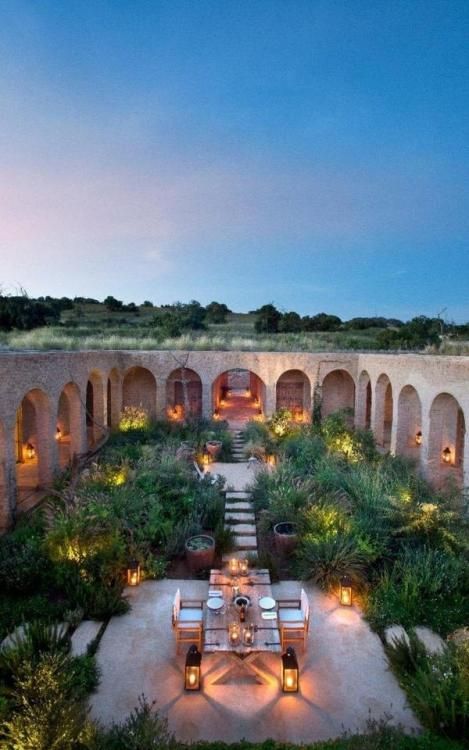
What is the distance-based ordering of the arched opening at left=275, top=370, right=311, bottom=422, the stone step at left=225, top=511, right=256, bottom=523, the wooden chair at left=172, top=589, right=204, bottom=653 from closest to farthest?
the wooden chair at left=172, top=589, right=204, bottom=653, the stone step at left=225, top=511, right=256, bottom=523, the arched opening at left=275, top=370, right=311, bottom=422

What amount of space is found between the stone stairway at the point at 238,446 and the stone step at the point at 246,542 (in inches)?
192

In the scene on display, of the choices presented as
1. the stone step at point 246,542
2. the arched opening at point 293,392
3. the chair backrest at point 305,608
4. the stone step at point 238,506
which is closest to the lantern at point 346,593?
the chair backrest at point 305,608

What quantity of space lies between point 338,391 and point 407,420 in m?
4.68

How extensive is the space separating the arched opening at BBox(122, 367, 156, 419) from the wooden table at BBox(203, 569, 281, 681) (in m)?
12.5

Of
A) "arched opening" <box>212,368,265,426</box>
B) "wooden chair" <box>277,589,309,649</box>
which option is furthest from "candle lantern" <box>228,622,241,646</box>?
"arched opening" <box>212,368,265,426</box>

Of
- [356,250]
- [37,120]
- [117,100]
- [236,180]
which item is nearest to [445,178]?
[356,250]

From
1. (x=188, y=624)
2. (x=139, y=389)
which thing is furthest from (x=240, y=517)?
(x=139, y=389)

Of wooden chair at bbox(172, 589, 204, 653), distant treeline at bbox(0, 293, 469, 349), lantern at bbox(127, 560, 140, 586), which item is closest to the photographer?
wooden chair at bbox(172, 589, 204, 653)

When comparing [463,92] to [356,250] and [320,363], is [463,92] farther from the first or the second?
[356,250]

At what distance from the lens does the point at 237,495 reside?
10523mm

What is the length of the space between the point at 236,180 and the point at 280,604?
20.1 meters

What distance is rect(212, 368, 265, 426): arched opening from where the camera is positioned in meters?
19.0

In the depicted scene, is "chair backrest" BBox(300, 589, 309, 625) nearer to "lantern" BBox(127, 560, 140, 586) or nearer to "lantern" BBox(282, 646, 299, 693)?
"lantern" BBox(282, 646, 299, 693)

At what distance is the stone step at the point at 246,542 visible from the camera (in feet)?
27.4
